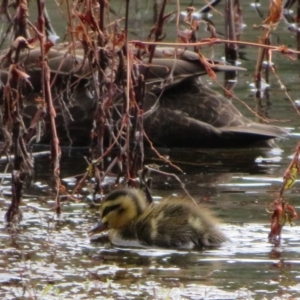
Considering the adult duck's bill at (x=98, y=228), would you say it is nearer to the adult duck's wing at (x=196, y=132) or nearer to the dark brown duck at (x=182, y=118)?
the dark brown duck at (x=182, y=118)

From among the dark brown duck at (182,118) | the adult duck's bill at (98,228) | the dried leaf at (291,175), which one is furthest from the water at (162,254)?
the dark brown duck at (182,118)

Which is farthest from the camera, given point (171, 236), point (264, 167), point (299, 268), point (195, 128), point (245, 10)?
point (245, 10)

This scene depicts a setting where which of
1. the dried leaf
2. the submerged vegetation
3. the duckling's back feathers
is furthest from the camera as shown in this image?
the duckling's back feathers

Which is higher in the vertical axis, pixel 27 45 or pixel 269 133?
pixel 27 45

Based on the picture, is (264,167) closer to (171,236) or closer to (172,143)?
(172,143)

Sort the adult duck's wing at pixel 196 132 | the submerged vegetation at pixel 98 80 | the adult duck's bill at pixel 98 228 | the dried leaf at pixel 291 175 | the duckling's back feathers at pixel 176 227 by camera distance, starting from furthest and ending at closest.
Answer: the adult duck's wing at pixel 196 132 → the adult duck's bill at pixel 98 228 → the duckling's back feathers at pixel 176 227 → the submerged vegetation at pixel 98 80 → the dried leaf at pixel 291 175

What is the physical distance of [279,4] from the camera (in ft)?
15.2

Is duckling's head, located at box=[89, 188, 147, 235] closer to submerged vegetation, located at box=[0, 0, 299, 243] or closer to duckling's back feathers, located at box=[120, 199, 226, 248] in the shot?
duckling's back feathers, located at box=[120, 199, 226, 248]

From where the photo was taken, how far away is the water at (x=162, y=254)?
4254mm

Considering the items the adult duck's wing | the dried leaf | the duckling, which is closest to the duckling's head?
the duckling

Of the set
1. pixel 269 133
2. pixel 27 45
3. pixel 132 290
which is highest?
pixel 27 45

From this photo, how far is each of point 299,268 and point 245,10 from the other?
874cm

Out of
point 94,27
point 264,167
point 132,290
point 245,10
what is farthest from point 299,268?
point 245,10

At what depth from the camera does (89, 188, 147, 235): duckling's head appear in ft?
16.8
